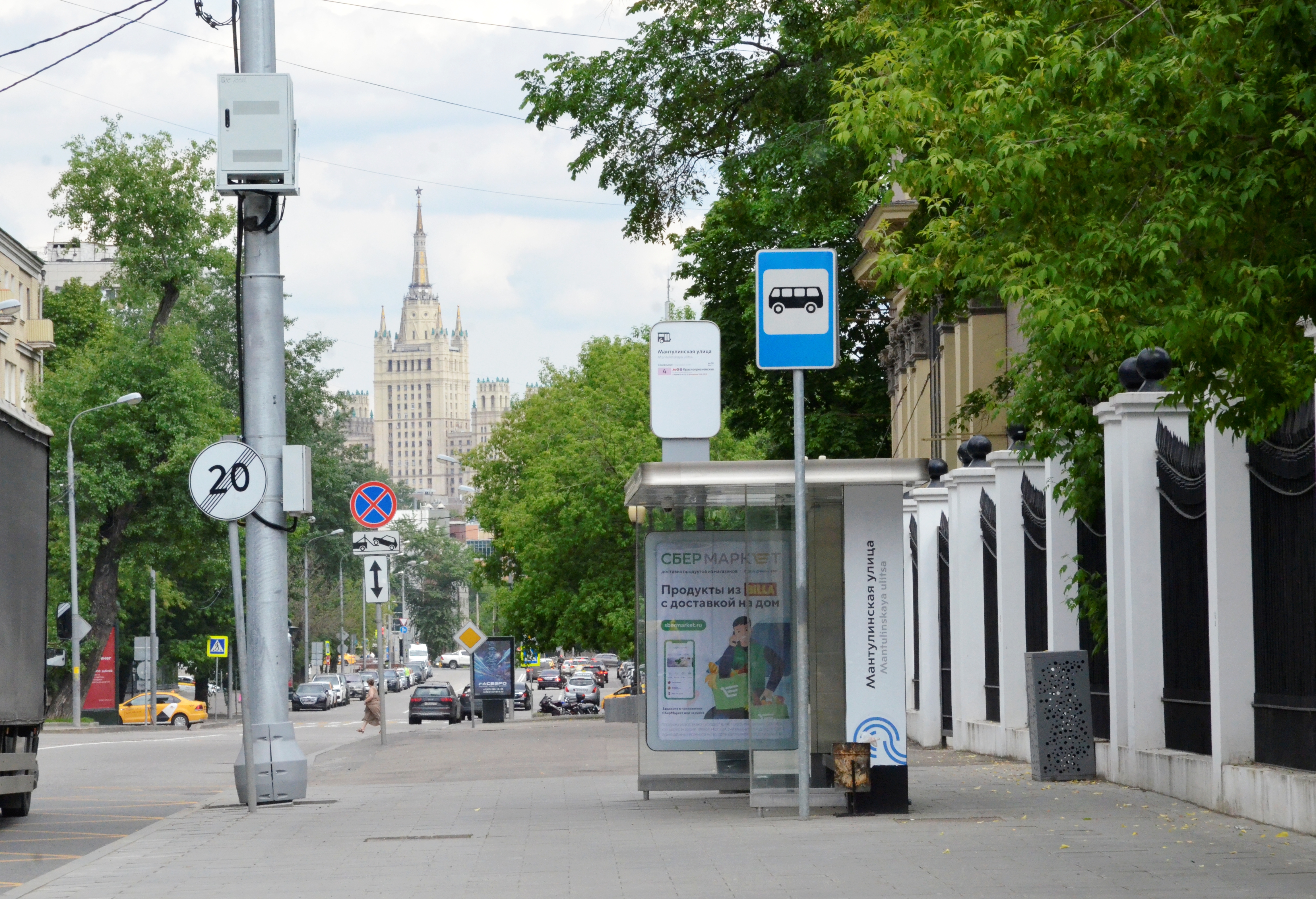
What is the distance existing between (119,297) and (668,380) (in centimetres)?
5080

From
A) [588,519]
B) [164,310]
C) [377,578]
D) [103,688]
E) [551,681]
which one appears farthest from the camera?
[551,681]

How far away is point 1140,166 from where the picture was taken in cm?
957

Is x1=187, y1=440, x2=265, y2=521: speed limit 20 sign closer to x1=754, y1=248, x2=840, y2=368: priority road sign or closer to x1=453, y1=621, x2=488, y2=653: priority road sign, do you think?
x1=754, y1=248, x2=840, y2=368: priority road sign

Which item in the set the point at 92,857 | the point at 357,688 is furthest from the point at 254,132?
the point at 357,688

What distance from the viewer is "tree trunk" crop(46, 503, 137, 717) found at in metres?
56.6

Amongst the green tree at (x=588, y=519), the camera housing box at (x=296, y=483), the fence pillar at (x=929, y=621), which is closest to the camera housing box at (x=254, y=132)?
the camera housing box at (x=296, y=483)

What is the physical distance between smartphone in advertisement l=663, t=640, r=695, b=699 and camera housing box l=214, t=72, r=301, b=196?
18.3ft

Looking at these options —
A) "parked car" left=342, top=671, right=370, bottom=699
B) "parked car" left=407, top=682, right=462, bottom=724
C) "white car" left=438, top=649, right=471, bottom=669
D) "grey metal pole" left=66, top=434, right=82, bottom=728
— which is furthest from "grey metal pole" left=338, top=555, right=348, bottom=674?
"white car" left=438, top=649, right=471, bottom=669

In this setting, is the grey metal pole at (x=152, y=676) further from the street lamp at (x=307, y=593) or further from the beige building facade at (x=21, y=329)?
the beige building facade at (x=21, y=329)

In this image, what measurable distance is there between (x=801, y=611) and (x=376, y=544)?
15880 mm

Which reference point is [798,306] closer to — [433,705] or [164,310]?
[433,705]

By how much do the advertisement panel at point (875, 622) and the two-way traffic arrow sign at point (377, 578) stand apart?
15829 millimetres

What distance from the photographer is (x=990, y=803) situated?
13.9 meters

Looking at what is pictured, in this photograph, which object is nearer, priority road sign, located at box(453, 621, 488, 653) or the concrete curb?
A: the concrete curb
